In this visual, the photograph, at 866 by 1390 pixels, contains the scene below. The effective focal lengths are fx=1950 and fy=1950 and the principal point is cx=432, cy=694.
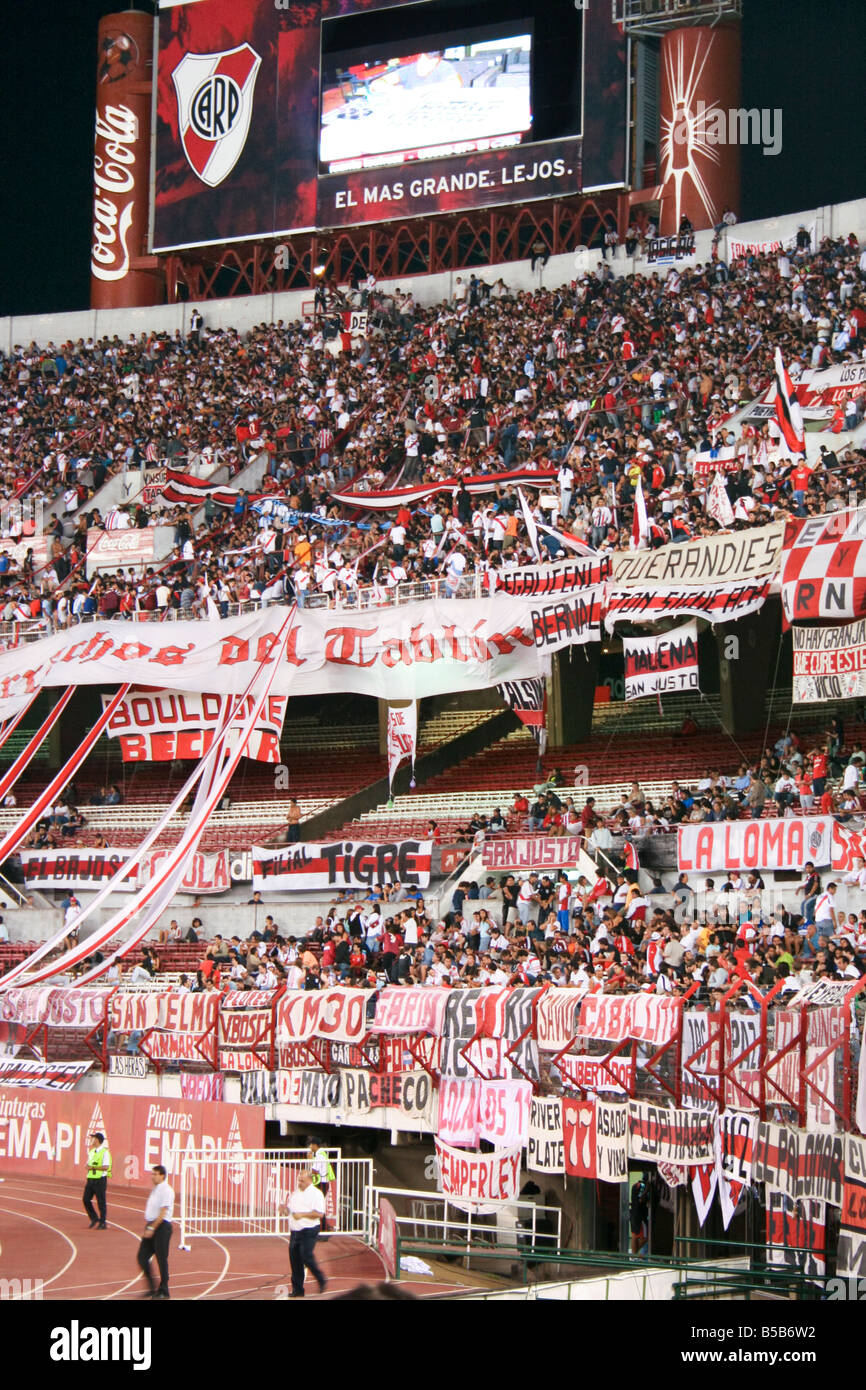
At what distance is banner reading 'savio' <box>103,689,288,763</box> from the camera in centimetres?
3616

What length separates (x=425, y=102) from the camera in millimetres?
45688

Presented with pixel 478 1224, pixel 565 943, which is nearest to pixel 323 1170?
pixel 478 1224

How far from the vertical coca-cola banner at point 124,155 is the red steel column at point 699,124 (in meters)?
15.1

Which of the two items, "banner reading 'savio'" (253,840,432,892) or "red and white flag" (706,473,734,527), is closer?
"red and white flag" (706,473,734,527)

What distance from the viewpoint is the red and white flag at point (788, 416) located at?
97.1 feet

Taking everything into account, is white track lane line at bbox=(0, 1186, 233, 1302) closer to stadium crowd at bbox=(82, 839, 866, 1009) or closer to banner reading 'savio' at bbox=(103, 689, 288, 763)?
stadium crowd at bbox=(82, 839, 866, 1009)

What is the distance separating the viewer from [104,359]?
4888cm

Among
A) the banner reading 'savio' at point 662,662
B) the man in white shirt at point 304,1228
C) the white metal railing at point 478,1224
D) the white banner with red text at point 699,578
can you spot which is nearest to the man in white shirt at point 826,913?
the white metal railing at point 478,1224

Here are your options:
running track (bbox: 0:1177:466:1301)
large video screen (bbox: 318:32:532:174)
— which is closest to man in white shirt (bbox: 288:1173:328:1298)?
running track (bbox: 0:1177:466:1301)

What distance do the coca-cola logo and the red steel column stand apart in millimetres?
15568

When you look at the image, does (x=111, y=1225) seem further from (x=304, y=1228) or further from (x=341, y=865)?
(x=341, y=865)

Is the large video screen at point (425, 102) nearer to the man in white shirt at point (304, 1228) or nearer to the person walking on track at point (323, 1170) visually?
the person walking on track at point (323, 1170)

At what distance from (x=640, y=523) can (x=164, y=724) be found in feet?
36.7
